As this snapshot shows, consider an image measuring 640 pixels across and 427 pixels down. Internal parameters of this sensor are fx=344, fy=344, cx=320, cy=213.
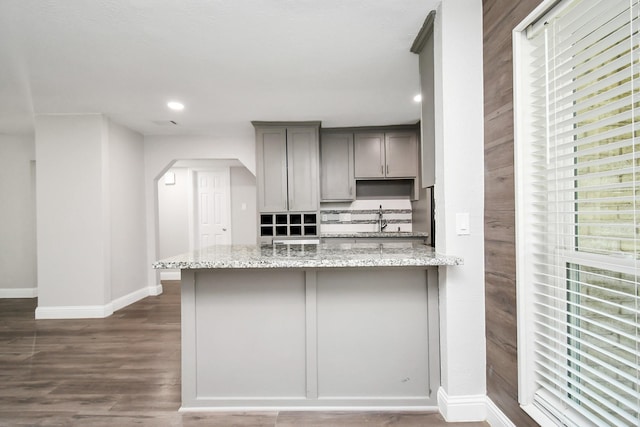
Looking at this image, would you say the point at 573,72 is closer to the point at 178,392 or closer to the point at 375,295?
the point at 375,295

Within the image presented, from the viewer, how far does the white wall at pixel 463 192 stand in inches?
76.6

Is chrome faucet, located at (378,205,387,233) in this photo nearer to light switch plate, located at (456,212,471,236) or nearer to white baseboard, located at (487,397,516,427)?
light switch plate, located at (456,212,471,236)

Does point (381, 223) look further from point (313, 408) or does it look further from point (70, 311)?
point (70, 311)

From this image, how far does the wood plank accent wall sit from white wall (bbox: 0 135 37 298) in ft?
20.4

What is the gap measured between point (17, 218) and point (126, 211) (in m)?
2.12

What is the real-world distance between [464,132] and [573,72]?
64 cm

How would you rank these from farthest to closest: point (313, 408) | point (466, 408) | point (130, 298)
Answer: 1. point (130, 298)
2. point (313, 408)
3. point (466, 408)

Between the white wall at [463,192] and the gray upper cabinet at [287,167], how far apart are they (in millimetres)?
2750

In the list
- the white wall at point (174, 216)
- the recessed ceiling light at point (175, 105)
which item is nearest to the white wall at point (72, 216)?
the recessed ceiling light at point (175, 105)

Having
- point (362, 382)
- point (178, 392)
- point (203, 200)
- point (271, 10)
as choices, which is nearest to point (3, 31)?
point (271, 10)

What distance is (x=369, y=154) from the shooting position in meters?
4.90

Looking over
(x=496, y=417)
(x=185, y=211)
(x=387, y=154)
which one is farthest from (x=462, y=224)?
(x=185, y=211)

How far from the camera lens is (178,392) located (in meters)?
2.36

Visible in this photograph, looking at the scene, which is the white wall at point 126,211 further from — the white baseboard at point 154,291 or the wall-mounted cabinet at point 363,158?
the wall-mounted cabinet at point 363,158
